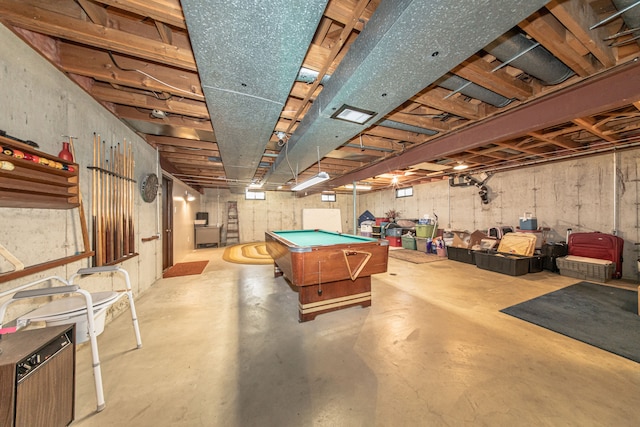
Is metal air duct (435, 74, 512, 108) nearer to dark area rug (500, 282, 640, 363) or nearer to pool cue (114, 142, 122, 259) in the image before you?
dark area rug (500, 282, 640, 363)

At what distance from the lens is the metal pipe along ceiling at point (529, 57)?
169cm

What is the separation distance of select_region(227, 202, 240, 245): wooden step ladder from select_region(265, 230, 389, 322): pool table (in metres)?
7.25

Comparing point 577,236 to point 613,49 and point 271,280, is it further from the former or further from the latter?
point 271,280

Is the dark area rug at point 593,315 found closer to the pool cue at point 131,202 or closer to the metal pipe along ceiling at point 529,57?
the metal pipe along ceiling at point 529,57

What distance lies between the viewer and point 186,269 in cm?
515

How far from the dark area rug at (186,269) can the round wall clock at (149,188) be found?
1.87 meters

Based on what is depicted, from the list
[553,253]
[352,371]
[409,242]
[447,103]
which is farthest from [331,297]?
[409,242]

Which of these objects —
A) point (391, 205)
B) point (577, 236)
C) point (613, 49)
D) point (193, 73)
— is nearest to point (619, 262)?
point (577, 236)

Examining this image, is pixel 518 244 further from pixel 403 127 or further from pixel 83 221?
pixel 83 221

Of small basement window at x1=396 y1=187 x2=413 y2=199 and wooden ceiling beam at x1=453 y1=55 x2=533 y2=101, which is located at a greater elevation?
wooden ceiling beam at x1=453 y1=55 x2=533 y2=101

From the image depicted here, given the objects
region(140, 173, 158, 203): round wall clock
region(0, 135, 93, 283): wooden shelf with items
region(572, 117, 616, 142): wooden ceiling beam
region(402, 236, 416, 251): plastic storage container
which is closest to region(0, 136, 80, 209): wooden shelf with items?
region(0, 135, 93, 283): wooden shelf with items

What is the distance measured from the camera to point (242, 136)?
9.02ft

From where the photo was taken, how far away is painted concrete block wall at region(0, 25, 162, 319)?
147cm

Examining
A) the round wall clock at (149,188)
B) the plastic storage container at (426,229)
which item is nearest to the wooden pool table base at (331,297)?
the round wall clock at (149,188)
